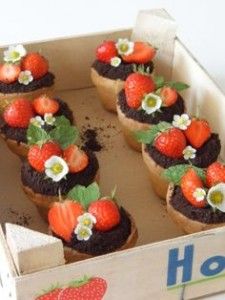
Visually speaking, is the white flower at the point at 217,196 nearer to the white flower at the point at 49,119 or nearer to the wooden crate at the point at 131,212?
the wooden crate at the point at 131,212

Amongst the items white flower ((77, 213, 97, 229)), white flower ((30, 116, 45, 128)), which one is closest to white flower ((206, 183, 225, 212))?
white flower ((77, 213, 97, 229))

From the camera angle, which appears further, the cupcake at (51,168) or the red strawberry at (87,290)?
the cupcake at (51,168)

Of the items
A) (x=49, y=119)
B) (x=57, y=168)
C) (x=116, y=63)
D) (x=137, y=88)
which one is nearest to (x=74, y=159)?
(x=57, y=168)

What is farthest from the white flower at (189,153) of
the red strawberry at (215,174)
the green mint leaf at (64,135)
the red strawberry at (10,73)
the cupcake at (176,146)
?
the red strawberry at (10,73)

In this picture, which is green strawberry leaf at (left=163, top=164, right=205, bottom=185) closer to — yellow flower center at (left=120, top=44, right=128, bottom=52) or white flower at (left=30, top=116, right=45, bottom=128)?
white flower at (left=30, top=116, right=45, bottom=128)

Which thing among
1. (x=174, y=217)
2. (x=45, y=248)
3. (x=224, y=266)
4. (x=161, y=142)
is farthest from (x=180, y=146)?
(x=45, y=248)

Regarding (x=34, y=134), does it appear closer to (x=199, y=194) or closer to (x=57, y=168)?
(x=57, y=168)
